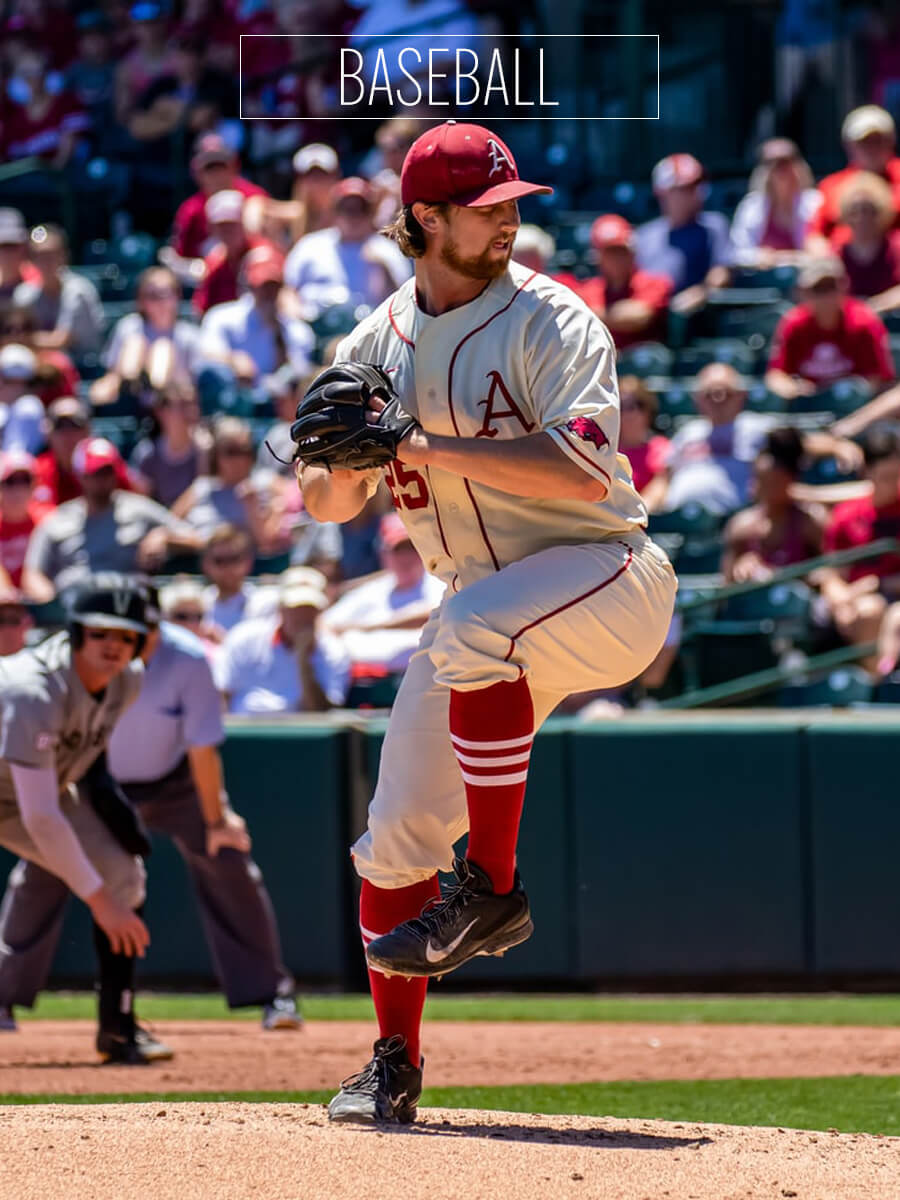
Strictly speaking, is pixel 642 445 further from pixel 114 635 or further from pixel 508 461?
pixel 508 461

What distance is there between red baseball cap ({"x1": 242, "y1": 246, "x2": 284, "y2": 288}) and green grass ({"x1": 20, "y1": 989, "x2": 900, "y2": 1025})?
4171 mm

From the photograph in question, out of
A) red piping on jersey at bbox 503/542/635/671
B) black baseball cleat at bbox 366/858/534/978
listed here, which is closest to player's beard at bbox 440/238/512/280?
red piping on jersey at bbox 503/542/635/671

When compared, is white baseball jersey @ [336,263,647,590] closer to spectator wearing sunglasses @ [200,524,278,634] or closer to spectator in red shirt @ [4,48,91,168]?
spectator wearing sunglasses @ [200,524,278,634]

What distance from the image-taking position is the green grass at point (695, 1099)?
17.1 ft

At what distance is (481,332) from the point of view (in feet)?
12.4

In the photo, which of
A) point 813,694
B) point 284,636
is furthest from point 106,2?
point 813,694

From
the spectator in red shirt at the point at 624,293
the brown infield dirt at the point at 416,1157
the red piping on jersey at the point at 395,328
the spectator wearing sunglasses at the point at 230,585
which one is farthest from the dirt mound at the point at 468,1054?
the spectator in red shirt at the point at 624,293

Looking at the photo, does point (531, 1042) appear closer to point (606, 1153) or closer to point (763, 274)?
point (606, 1153)

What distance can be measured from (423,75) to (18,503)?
4112 mm

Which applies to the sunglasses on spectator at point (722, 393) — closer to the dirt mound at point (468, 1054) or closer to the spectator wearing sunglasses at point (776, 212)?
the spectator wearing sunglasses at point (776, 212)

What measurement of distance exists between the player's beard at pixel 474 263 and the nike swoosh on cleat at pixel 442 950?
1223mm

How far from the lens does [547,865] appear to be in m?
7.94

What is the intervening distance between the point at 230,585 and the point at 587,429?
544 centimetres

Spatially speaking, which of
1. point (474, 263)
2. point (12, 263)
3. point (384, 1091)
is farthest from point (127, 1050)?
point (12, 263)
